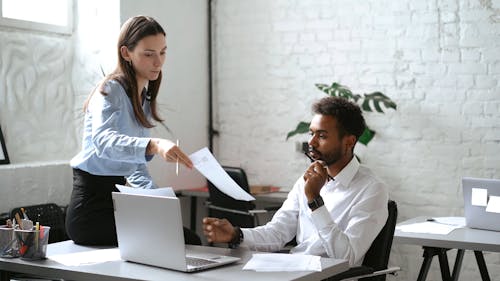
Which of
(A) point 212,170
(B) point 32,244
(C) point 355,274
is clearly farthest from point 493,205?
(B) point 32,244

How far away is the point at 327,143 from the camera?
3.08 m

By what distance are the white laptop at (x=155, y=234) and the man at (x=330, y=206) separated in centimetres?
36

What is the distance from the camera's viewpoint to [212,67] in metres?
5.85

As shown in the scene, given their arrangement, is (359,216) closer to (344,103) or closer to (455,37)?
(344,103)

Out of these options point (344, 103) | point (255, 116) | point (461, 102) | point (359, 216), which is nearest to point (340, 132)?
point (344, 103)

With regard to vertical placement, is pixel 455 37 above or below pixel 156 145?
above

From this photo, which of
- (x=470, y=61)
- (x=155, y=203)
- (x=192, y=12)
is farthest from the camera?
(x=192, y=12)

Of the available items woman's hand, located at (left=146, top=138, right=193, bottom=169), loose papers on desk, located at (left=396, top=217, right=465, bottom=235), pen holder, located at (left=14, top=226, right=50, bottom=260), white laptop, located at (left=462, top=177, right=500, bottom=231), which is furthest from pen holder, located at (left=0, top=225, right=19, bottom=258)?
white laptop, located at (left=462, top=177, right=500, bottom=231)

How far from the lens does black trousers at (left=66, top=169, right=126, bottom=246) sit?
295 centimetres

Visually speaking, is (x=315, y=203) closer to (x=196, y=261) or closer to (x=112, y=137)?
(x=196, y=261)

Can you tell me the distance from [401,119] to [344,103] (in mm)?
2097

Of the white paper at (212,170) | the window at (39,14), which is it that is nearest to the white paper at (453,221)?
the white paper at (212,170)

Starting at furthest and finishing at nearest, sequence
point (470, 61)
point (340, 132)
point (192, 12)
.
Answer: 1. point (192, 12)
2. point (470, 61)
3. point (340, 132)

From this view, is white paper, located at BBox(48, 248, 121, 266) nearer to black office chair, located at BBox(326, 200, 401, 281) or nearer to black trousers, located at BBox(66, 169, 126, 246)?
black trousers, located at BBox(66, 169, 126, 246)
